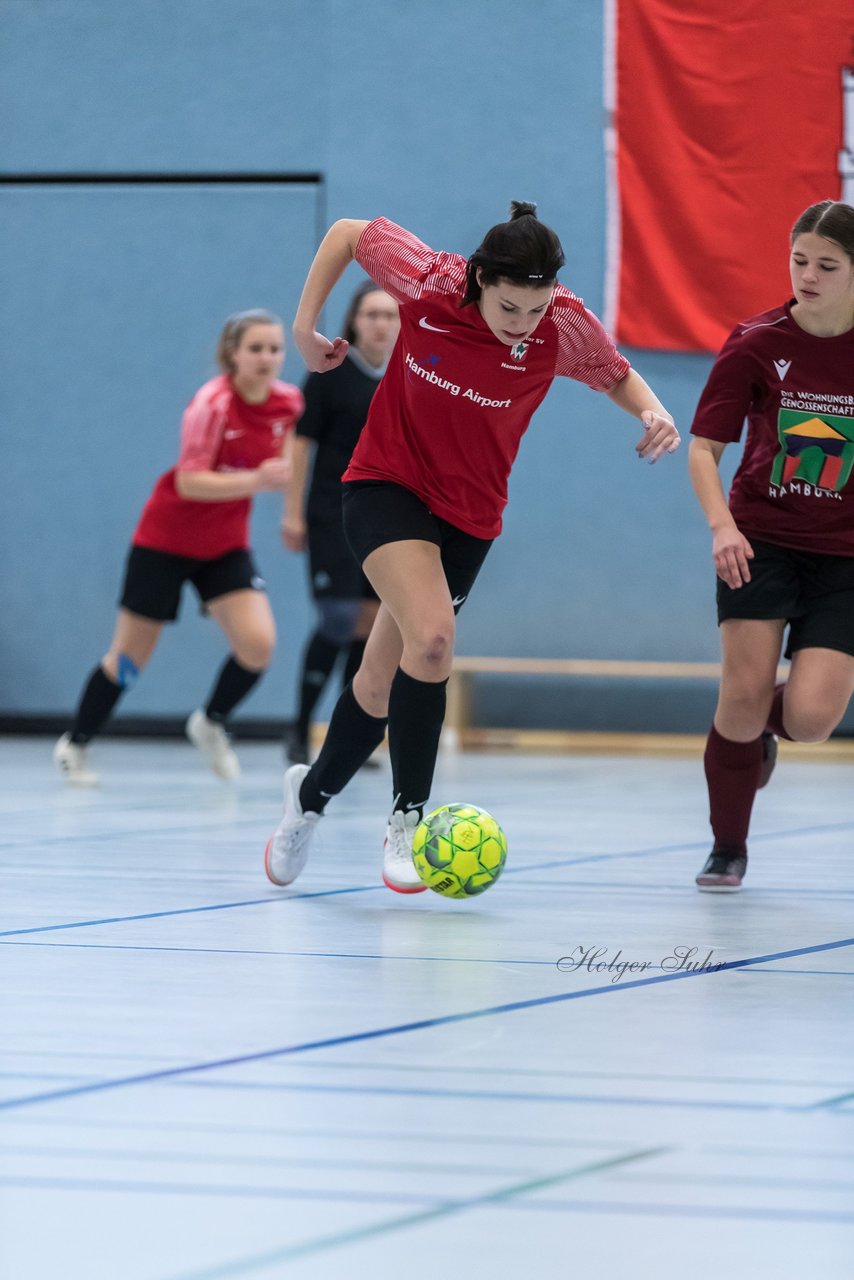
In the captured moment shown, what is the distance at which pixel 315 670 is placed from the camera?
7898mm

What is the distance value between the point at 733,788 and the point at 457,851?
0.88m

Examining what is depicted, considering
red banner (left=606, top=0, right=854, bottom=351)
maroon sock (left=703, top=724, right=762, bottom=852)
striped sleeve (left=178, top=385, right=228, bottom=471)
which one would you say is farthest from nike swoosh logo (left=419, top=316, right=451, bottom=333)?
red banner (left=606, top=0, right=854, bottom=351)

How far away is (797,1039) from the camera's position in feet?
8.49

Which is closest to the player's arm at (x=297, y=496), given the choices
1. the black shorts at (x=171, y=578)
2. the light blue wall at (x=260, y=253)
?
the black shorts at (x=171, y=578)

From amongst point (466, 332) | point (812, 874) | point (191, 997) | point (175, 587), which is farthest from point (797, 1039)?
point (175, 587)

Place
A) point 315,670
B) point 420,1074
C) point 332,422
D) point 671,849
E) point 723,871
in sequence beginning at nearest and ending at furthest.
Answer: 1. point 420,1074
2. point 723,871
3. point 671,849
4. point 332,422
5. point 315,670

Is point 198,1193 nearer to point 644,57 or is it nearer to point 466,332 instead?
point 466,332

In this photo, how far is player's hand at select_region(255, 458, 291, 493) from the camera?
649cm

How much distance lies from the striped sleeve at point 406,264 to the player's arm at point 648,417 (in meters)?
0.45

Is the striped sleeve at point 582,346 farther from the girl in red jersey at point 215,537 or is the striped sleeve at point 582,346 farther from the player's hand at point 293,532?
the player's hand at point 293,532

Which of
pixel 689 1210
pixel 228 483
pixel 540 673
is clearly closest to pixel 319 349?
pixel 689 1210

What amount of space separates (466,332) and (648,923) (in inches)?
48.3

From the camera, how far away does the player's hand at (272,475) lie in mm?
6488

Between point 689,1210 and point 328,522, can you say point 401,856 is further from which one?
point 328,522
